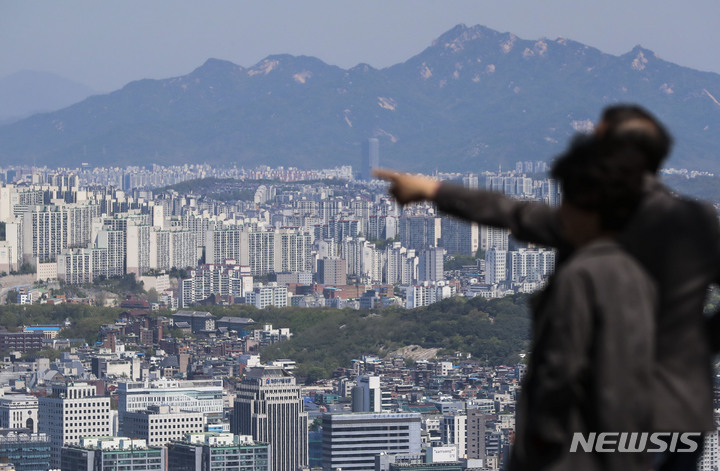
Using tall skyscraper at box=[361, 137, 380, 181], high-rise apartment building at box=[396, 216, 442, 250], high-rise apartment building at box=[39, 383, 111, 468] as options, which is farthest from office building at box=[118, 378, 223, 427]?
tall skyscraper at box=[361, 137, 380, 181]

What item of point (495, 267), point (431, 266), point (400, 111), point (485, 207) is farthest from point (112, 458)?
point (400, 111)

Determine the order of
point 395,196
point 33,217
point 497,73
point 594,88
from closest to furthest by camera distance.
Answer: point 395,196, point 33,217, point 594,88, point 497,73

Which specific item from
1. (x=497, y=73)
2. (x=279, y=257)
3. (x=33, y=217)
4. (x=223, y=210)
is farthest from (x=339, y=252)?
(x=497, y=73)

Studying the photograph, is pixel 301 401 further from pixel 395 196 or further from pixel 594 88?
pixel 594 88

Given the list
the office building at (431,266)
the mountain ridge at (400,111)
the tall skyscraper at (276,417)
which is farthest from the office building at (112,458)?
the mountain ridge at (400,111)

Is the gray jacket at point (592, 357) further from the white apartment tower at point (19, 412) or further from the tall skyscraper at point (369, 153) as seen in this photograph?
the tall skyscraper at point (369, 153)

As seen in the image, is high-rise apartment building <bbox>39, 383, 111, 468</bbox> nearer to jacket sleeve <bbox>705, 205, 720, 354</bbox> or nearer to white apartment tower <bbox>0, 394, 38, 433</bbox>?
white apartment tower <bbox>0, 394, 38, 433</bbox>
